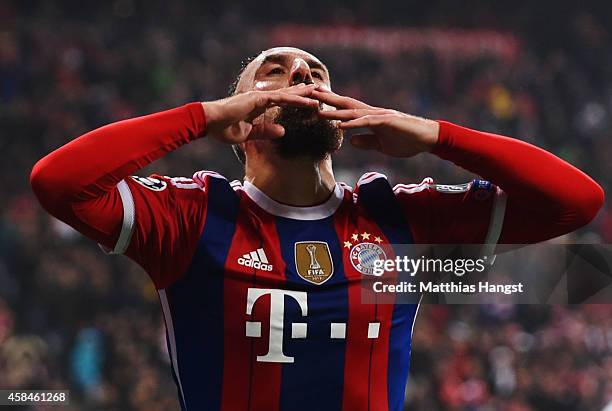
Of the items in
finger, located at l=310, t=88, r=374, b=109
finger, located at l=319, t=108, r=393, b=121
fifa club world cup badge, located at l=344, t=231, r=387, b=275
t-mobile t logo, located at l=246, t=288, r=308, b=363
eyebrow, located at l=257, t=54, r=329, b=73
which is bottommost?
t-mobile t logo, located at l=246, t=288, r=308, b=363

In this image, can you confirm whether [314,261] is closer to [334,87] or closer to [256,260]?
[256,260]

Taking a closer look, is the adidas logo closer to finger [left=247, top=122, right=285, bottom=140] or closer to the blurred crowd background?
finger [left=247, top=122, right=285, bottom=140]

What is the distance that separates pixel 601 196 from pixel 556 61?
10612 mm

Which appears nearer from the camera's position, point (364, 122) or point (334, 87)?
point (364, 122)

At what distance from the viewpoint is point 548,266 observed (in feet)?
12.3

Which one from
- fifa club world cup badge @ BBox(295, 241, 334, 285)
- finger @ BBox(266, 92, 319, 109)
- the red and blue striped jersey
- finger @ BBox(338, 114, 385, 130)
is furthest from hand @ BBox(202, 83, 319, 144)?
fifa club world cup badge @ BBox(295, 241, 334, 285)

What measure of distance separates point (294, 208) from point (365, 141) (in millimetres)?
326

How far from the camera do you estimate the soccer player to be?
2281mm

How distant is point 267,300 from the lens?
2383 mm

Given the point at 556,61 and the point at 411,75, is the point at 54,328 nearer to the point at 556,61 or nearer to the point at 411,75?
the point at 411,75

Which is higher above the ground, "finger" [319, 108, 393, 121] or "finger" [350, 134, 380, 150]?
"finger" [319, 108, 393, 121]

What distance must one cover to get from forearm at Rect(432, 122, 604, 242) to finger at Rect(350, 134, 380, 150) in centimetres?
16

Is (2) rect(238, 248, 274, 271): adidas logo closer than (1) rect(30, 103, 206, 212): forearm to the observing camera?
No

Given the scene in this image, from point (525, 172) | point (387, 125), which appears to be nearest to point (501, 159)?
point (525, 172)
